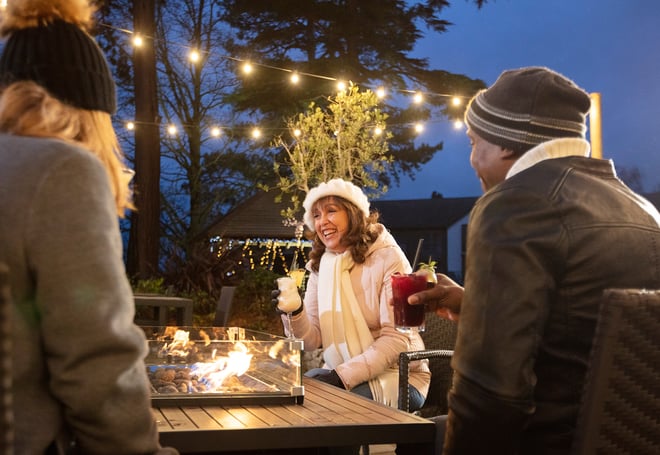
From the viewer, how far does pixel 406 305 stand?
2.85m

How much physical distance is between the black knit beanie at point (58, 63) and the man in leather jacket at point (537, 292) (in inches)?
38.7

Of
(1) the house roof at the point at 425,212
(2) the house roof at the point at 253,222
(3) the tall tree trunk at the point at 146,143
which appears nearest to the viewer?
(3) the tall tree trunk at the point at 146,143

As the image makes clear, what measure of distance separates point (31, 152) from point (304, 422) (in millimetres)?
1209

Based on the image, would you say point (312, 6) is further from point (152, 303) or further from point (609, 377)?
point (609, 377)

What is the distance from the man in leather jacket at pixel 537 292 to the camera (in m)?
1.77

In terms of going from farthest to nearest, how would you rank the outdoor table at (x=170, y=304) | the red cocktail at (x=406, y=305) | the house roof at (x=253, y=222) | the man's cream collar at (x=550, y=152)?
the house roof at (x=253, y=222)
the outdoor table at (x=170, y=304)
the red cocktail at (x=406, y=305)
the man's cream collar at (x=550, y=152)

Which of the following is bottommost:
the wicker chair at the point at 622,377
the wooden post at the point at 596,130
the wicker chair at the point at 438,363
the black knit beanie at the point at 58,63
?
the wicker chair at the point at 438,363

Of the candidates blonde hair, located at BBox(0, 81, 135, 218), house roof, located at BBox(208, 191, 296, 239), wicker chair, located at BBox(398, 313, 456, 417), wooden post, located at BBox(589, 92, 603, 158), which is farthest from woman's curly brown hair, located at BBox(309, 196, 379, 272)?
house roof, located at BBox(208, 191, 296, 239)

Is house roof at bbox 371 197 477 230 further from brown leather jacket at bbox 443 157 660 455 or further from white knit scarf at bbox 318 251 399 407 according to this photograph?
brown leather jacket at bbox 443 157 660 455

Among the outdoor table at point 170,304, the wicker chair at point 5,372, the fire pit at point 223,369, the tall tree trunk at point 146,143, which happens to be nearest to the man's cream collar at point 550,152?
the fire pit at point 223,369

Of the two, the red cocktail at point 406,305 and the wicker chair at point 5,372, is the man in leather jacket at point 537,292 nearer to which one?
the red cocktail at point 406,305

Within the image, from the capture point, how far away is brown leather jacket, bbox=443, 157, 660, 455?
1771mm

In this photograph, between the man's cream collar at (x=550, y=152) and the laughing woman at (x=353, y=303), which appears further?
the laughing woman at (x=353, y=303)

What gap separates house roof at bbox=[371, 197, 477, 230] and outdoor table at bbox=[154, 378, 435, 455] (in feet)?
132
